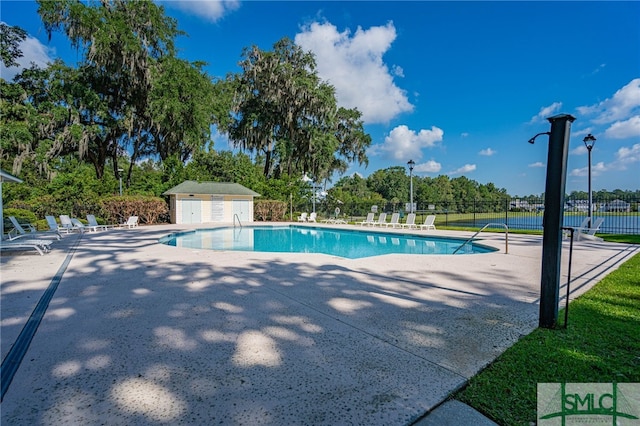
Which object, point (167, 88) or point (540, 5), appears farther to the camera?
point (167, 88)

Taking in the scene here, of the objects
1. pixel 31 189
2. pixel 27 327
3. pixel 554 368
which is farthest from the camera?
pixel 31 189

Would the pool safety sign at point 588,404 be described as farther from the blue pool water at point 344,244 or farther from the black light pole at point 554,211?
the blue pool water at point 344,244

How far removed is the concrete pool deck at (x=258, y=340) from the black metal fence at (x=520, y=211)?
585 cm

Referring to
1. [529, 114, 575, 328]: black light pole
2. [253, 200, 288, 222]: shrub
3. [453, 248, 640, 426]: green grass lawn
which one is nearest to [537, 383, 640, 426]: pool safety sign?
[453, 248, 640, 426]: green grass lawn

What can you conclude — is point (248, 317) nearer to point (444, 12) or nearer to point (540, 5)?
point (540, 5)

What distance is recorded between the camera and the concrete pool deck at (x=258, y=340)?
1859 millimetres

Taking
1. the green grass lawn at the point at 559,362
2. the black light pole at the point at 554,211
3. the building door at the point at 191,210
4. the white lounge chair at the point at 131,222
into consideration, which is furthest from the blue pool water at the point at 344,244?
the black light pole at the point at 554,211

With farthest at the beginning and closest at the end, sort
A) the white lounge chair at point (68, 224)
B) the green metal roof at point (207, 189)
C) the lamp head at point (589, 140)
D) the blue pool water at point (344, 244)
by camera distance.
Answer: the green metal roof at point (207, 189) < the white lounge chair at point (68, 224) < the lamp head at point (589, 140) < the blue pool water at point (344, 244)

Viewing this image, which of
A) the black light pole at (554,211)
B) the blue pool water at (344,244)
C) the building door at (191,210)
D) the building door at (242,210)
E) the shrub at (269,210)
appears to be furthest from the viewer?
the shrub at (269,210)

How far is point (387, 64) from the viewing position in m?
19.3

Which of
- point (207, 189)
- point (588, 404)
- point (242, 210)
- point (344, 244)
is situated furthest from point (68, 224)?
point (588, 404)

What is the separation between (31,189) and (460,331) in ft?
71.9

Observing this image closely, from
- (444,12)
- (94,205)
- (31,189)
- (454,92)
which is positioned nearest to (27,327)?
(444,12)

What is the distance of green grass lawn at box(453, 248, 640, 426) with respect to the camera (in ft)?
6.09
